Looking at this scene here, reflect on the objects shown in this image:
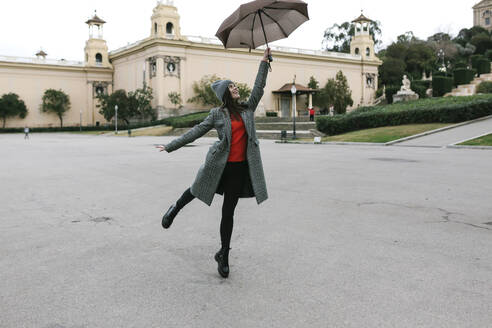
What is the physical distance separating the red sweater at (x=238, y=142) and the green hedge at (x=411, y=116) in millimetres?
26891

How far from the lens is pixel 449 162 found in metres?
13.9

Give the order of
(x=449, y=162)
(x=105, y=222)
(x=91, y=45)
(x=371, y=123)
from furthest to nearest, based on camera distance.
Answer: (x=91, y=45)
(x=371, y=123)
(x=449, y=162)
(x=105, y=222)

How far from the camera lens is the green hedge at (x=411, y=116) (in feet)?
92.1

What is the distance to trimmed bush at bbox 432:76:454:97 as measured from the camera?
54.2 m

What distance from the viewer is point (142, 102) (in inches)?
2143

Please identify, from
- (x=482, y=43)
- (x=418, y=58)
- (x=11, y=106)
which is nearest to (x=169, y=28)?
(x=11, y=106)

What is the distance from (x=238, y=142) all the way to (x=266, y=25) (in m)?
2.15

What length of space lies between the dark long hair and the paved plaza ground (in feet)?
4.81

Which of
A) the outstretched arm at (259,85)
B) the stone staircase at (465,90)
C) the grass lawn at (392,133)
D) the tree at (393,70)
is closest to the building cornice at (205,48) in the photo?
the tree at (393,70)

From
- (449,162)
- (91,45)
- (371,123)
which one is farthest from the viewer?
(91,45)

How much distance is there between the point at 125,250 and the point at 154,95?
53.0 metres

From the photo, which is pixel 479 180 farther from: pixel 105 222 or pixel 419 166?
pixel 105 222

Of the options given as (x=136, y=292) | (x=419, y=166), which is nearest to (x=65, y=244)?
(x=136, y=292)

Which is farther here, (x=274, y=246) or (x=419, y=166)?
(x=419, y=166)
